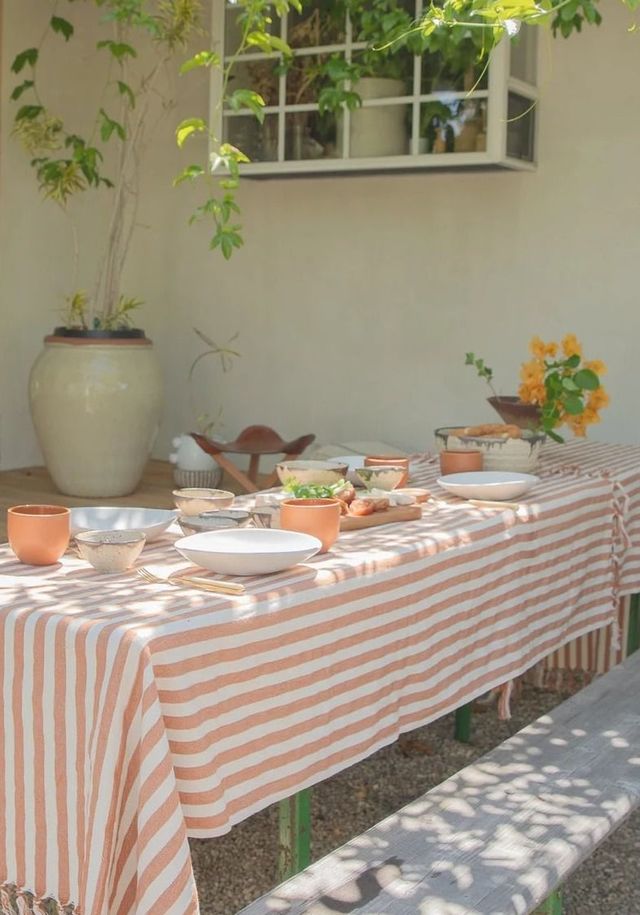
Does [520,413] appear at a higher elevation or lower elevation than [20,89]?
lower

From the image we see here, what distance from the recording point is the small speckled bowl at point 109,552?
2066 mm

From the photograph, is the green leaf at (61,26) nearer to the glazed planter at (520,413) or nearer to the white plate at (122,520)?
the glazed planter at (520,413)

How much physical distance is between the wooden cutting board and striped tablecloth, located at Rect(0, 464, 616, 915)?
0.08m

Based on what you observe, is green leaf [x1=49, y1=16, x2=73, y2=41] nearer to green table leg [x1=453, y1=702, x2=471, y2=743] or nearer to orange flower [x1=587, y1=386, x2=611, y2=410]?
orange flower [x1=587, y1=386, x2=611, y2=410]

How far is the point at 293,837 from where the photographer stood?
221 cm

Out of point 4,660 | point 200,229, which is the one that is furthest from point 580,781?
point 200,229

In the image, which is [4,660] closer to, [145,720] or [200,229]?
[145,720]

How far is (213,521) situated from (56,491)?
401cm

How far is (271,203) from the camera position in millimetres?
6621

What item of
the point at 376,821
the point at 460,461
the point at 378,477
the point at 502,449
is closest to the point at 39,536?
the point at 378,477

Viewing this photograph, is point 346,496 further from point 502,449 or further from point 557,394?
point 557,394

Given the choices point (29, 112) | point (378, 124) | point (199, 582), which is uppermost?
point (29, 112)

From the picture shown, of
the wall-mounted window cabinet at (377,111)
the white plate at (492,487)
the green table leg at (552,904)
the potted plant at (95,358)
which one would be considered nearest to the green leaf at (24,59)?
the potted plant at (95,358)

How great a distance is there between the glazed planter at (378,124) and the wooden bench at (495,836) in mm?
3464
